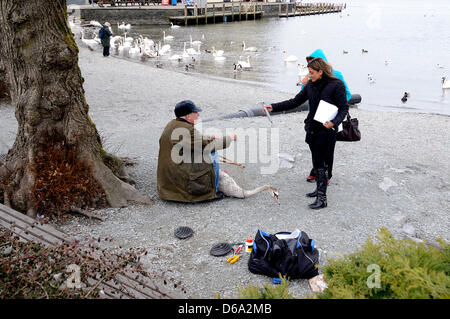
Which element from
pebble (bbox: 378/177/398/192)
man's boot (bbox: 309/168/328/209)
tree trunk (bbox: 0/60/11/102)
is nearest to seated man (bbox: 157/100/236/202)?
man's boot (bbox: 309/168/328/209)

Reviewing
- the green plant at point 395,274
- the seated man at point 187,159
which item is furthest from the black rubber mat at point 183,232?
the green plant at point 395,274

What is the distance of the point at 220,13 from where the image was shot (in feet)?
191

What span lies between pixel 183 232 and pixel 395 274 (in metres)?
3.03

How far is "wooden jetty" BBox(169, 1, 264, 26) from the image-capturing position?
2045 inches

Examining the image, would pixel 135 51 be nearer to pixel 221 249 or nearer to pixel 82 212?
pixel 82 212

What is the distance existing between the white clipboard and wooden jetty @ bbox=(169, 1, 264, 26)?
160ft

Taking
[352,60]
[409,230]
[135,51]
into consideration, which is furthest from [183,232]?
Result: [352,60]

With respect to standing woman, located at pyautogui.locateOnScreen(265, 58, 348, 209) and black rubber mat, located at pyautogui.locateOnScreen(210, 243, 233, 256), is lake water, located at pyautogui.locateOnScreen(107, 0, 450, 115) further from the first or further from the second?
black rubber mat, located at pyautogui.locateOnScreen(210, 243, 233, 256)

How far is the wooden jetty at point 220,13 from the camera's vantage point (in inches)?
2045

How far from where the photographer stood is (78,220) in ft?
17.2

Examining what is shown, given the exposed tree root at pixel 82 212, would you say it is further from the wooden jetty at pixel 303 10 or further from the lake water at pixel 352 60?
the wooden jetty at pixel 303 10
